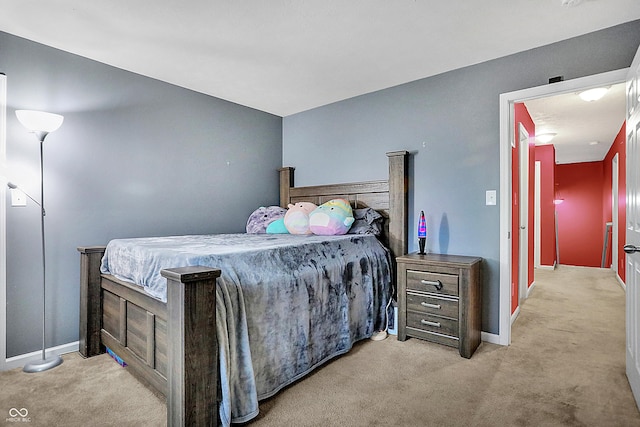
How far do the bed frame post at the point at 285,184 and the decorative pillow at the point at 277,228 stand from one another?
81 centimetres

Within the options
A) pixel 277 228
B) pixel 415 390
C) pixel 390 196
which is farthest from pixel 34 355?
pixel 390 196

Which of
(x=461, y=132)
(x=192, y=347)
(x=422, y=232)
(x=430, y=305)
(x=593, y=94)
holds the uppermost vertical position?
(x=593, y=94)

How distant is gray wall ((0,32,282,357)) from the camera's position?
236 centimetres

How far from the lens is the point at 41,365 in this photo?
2.24 m

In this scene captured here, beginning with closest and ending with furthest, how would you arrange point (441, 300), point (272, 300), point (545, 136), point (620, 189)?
point (272, 300) < point (441, 300) < point (620, 189) < point (545, 136)

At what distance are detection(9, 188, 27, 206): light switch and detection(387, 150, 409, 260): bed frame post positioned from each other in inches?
114

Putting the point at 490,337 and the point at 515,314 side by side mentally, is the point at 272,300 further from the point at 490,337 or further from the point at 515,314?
the point at 515,314

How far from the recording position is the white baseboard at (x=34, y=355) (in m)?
2.27

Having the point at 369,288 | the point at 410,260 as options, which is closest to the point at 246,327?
the point at 369,288

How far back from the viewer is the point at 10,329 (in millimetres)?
2295

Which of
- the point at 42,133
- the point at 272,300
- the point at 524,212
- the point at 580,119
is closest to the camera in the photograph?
the point at 272,300

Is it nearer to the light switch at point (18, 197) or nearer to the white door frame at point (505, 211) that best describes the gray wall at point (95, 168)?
the light switch at point (18, 197)

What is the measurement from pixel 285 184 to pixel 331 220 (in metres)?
1.39

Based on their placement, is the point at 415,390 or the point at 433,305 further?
the point at 433,305
